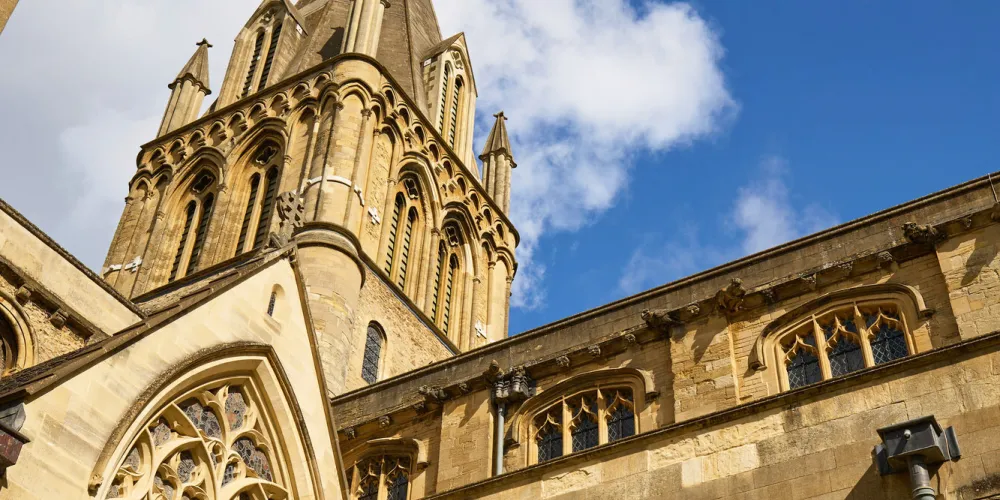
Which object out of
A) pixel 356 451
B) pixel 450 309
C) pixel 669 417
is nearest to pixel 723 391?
pixel 669 417

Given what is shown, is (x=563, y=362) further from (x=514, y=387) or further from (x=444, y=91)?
(x=444, y=91)

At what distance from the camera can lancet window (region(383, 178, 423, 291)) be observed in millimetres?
30750

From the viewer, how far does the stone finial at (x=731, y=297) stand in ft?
54.0

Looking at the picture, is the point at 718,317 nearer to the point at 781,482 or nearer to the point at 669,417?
the point at 669,417

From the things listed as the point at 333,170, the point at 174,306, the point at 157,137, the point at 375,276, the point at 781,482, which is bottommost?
the point at 781,482

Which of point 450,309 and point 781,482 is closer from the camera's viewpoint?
point 781,482

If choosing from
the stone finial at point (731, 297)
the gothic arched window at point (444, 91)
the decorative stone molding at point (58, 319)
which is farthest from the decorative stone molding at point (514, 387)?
the gothic arched window at point (444, 91)

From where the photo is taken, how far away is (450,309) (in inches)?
1291

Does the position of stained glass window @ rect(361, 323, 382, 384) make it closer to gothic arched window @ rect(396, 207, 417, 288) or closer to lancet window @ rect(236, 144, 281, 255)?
gothic arched window @ rect(396, 207, 417, 288)

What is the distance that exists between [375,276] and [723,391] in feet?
47.1

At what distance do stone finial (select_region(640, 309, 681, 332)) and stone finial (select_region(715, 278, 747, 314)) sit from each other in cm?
65

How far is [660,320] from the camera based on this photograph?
1691 centimetres

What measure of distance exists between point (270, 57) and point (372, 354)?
44.2 ft

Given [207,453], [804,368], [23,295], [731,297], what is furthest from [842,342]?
[23,295]
